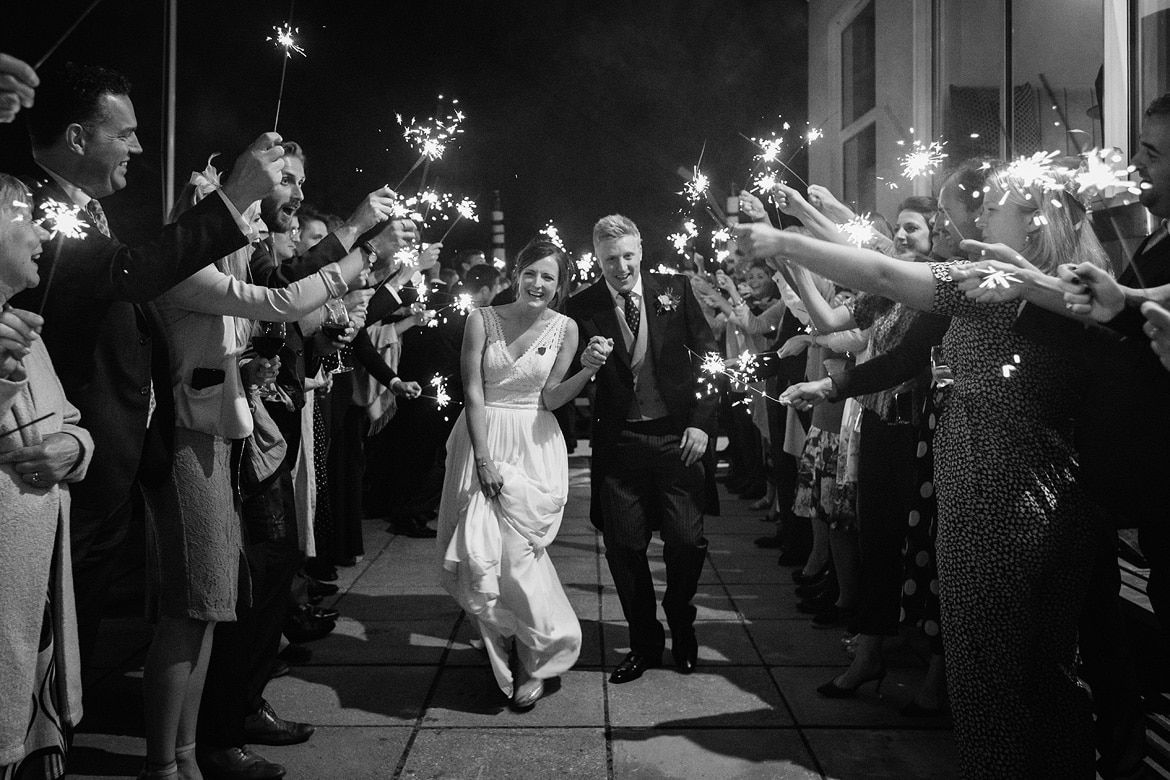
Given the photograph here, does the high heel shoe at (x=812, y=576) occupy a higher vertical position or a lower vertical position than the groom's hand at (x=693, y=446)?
lower

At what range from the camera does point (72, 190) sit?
8.86 ft

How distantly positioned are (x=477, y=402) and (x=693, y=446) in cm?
112

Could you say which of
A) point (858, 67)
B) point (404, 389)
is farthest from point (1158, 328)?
point (858, 67)

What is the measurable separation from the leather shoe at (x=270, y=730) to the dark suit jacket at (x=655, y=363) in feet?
5.97

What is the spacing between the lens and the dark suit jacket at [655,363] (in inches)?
185

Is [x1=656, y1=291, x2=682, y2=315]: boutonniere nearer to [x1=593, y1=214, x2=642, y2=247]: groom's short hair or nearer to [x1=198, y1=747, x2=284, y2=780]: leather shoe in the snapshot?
[x1=593, y1=214, x2=642, y2=247]: groom's short hair

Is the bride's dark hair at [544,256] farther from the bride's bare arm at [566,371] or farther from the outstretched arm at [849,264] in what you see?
the outstretched arm at [849,264]

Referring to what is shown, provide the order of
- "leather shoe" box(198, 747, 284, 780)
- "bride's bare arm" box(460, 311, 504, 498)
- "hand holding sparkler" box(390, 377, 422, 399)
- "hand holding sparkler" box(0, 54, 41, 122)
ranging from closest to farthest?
"hand holding sparkler" box(0, 54, 41, 122)
"leather shoe" box(198, 747, 284, 780)
"bride's bare arm" box(460, 311, 504, 498)
"hand holding sparkler" box(390, 377, 422, 399)

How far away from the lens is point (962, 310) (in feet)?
8.72

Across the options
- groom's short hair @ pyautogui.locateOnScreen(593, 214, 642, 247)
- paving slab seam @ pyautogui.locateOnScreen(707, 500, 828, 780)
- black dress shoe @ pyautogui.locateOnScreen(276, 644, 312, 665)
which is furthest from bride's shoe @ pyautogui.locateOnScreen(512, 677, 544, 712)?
groom's short hair @ pyautogui.locateOnScreen(593, 214, 642, 247)

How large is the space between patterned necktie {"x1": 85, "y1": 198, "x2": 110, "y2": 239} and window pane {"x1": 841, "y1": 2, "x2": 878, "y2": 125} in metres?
8.45

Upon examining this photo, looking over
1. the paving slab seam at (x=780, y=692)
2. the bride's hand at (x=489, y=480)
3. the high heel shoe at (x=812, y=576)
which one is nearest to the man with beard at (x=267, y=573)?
the bride's hand at (x=489, y=480)

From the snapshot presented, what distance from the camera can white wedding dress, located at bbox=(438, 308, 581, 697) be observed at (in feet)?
13.5

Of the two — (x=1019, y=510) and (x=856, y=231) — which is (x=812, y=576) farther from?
(x=1019, y=510)
